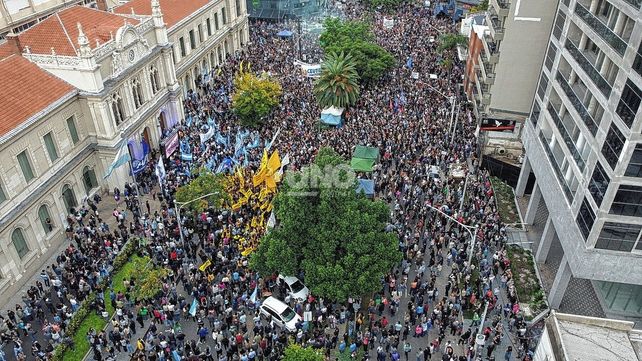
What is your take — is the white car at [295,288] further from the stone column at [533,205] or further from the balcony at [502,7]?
the balcony at [502,7]

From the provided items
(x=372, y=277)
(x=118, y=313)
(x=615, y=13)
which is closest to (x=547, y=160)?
(x=615, y=13)

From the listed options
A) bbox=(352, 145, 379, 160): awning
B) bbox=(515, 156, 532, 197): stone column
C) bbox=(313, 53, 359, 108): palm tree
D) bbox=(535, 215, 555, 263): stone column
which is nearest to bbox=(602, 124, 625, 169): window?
bbox=(535, 215, 555, 263): stone column

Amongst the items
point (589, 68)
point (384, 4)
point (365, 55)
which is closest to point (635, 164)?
point (589, 68)

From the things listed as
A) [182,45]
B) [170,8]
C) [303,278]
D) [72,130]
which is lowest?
[303,278]

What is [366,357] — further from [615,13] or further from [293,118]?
[293,118]

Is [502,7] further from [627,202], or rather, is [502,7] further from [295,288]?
[295,288]

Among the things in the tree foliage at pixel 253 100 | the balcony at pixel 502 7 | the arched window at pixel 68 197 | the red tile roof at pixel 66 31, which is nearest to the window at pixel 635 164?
the balcony at pixel 502 7

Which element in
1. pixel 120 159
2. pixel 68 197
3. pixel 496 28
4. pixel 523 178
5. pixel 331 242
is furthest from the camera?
pixel 496 28
